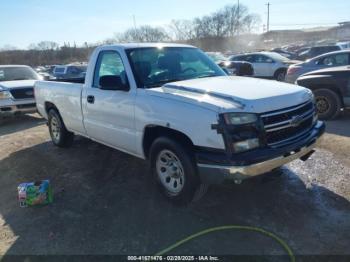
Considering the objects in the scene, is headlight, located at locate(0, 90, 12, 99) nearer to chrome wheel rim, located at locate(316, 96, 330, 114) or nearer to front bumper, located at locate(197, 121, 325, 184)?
front bumper, located at locate(197, 121, 325, 184)

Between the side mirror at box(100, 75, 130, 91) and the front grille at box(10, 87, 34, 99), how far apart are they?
6373 mm

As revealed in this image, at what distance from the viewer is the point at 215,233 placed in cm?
342

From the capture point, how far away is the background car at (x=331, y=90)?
736cm

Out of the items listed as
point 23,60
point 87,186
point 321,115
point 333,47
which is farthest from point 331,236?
point 23,60

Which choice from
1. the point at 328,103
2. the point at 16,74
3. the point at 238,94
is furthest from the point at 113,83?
the point at 16,74

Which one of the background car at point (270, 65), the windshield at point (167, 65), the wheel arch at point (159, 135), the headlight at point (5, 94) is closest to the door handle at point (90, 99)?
the windshield at point (167, 65)

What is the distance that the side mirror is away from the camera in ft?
13.9

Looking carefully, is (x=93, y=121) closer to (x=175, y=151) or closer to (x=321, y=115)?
(x=175, y=151)

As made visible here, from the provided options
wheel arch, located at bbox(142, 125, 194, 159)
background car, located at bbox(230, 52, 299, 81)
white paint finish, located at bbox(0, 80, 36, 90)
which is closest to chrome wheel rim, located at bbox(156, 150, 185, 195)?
wheel arch, located at bbox(142, 125, 194, 159)

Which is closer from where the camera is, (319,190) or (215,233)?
(215,233)

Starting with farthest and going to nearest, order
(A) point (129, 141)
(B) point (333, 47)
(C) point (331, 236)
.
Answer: (B) point (333, 47)
(A) point (129, 141)
(C) point (331, 236)

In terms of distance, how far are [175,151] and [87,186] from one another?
1802 mm

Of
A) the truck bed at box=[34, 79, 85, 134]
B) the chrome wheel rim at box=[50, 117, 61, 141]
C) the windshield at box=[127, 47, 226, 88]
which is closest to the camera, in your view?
the windshield at box=[127, 47, 226, 88]

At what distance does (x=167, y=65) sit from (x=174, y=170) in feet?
5.00
